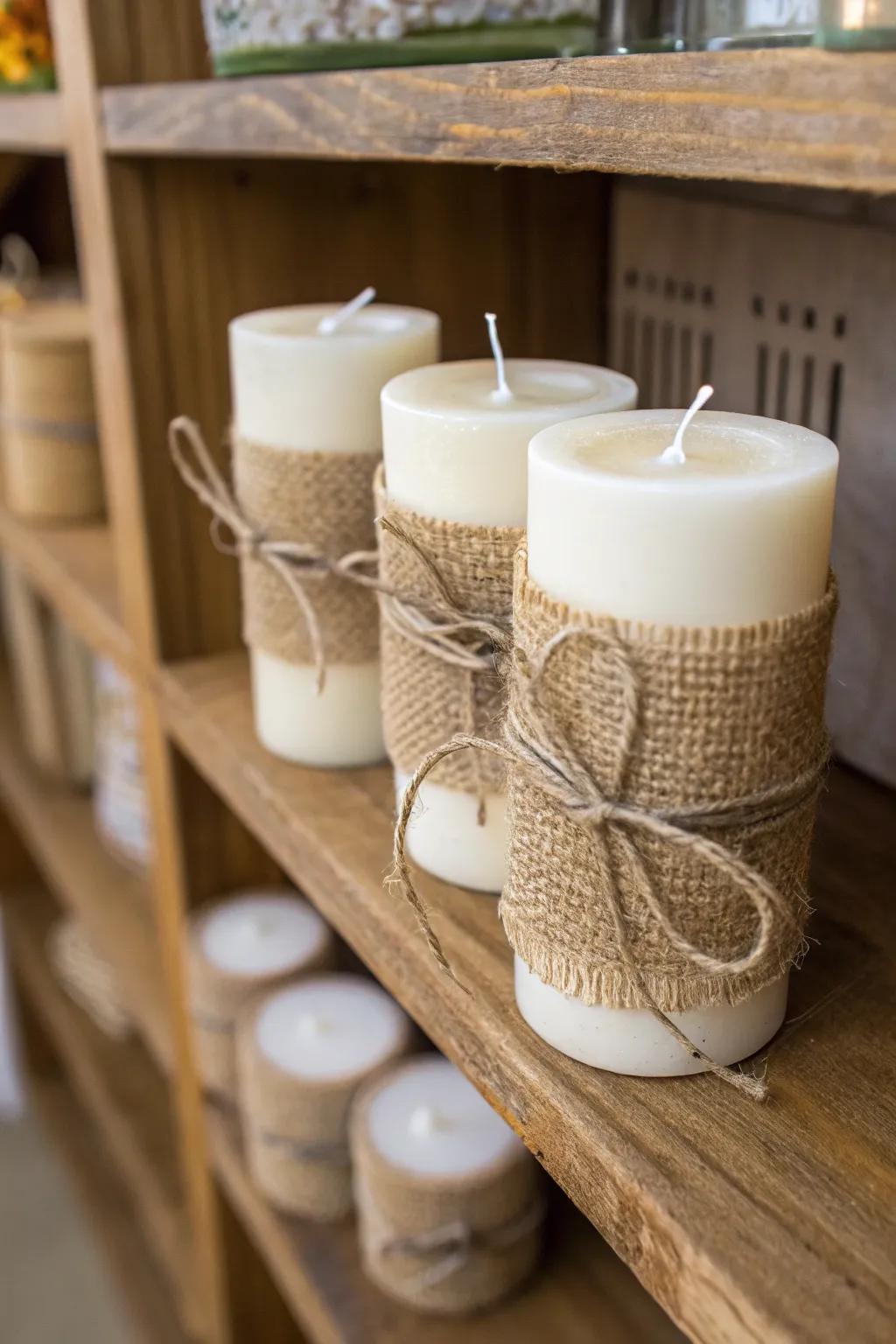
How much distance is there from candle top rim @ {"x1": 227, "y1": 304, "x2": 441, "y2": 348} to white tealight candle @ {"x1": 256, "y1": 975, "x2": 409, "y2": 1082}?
1.36 ft

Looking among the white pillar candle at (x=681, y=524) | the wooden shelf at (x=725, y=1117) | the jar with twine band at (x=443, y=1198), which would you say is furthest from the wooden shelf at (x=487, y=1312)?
the white pillar candle at (x=681, y=524)

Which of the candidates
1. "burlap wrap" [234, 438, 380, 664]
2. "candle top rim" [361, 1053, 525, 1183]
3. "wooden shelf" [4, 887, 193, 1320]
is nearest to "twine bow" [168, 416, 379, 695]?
"burlap wrap" [234, 438, 380, 664]

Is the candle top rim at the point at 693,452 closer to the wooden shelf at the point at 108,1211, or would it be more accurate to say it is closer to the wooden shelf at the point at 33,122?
the wooden shelf at the point at 33,122

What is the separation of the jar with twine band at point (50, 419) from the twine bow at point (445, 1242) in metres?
0.56

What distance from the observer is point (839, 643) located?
0.54m

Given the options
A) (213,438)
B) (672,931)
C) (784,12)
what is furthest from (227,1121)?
(784,12)

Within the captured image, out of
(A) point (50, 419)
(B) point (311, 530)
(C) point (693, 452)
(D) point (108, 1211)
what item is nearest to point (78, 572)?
(A) point (50, 419)

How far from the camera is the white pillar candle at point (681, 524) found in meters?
0.30

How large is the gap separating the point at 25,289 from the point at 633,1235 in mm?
963

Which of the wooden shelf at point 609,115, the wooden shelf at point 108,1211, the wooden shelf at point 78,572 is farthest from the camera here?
the wooden shelf at point 108,1211

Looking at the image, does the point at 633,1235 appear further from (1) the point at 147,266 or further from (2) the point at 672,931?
(1) the point at 147,266

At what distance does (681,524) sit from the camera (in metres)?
0.29

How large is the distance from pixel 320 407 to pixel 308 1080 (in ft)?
1.30

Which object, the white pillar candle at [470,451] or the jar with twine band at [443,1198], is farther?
the jar with twine band at [443,1198]
